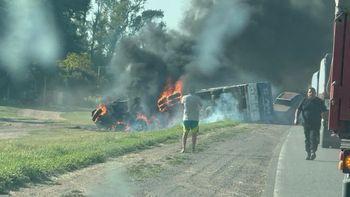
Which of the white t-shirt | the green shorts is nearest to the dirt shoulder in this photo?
the green shorts

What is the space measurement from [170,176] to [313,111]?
17.8ft

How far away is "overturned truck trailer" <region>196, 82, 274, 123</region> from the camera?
133ft

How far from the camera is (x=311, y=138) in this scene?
54.8 ft

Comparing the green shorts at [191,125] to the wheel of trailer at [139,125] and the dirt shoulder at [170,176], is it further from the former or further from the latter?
the wheel of trailer at [139,125]

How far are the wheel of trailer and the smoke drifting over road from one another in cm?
675

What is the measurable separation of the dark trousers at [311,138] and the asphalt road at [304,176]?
31 centimetres

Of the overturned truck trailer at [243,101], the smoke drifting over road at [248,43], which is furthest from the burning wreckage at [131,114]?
the smoke drifting over road at [248,43]

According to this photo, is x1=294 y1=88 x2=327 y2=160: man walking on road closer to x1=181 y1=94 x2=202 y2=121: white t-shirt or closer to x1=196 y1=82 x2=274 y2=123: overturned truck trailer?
x1=181 y1=94 x2=202 y2=121: white t-shirt

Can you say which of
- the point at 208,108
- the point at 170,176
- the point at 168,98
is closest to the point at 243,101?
the point at 208,108

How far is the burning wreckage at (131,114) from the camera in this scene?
3691 centimetres

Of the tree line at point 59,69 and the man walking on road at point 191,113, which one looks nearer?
the man walking on road at point 191,113

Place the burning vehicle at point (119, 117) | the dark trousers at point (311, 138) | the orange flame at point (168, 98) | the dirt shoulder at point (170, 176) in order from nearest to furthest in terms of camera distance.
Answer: the dirt shoulder at point (170, 176) → the dark trousers at point (311, 138) → the burning vehicle at point (119, 117) → the orange flame at point (168, 98)

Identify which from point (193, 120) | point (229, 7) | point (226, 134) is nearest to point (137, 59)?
point (229, 7)

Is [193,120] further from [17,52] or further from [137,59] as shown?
[17,52]
